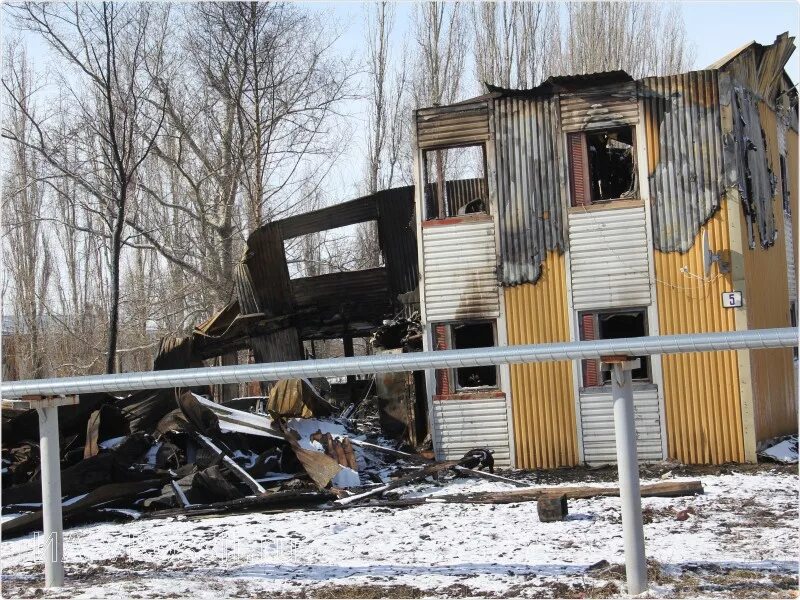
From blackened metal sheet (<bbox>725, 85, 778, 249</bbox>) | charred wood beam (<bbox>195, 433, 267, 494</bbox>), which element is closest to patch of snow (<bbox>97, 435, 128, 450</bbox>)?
charred wood beam (<bbox>195, 433, 267, 494</bbox>)

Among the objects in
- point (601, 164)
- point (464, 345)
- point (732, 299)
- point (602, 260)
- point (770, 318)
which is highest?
point (601, 164)

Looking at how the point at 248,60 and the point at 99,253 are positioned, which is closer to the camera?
the point at 248,60

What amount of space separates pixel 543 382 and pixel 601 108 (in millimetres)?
4400

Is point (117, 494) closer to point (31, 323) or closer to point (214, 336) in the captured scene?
point (214, 336)

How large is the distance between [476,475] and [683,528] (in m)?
4.28

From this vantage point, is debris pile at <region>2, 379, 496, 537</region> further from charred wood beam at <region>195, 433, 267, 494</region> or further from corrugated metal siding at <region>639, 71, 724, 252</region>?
corrugated metal siding at <region>639, 71, 724, 252</region>

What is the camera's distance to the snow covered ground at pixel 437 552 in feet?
21.9

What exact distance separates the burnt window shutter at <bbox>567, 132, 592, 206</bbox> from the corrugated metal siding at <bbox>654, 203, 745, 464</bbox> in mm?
1745

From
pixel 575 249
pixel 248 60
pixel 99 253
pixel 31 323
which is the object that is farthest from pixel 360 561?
pixel 99 253

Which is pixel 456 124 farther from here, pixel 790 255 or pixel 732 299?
pixel 790 255

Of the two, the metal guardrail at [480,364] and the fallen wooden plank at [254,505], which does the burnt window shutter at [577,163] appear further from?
the metal guardrail at [480,364]

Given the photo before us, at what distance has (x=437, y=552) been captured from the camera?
7.98 metres

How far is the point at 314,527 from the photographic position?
31.0 ft

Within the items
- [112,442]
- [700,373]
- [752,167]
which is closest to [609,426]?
[700,373]
